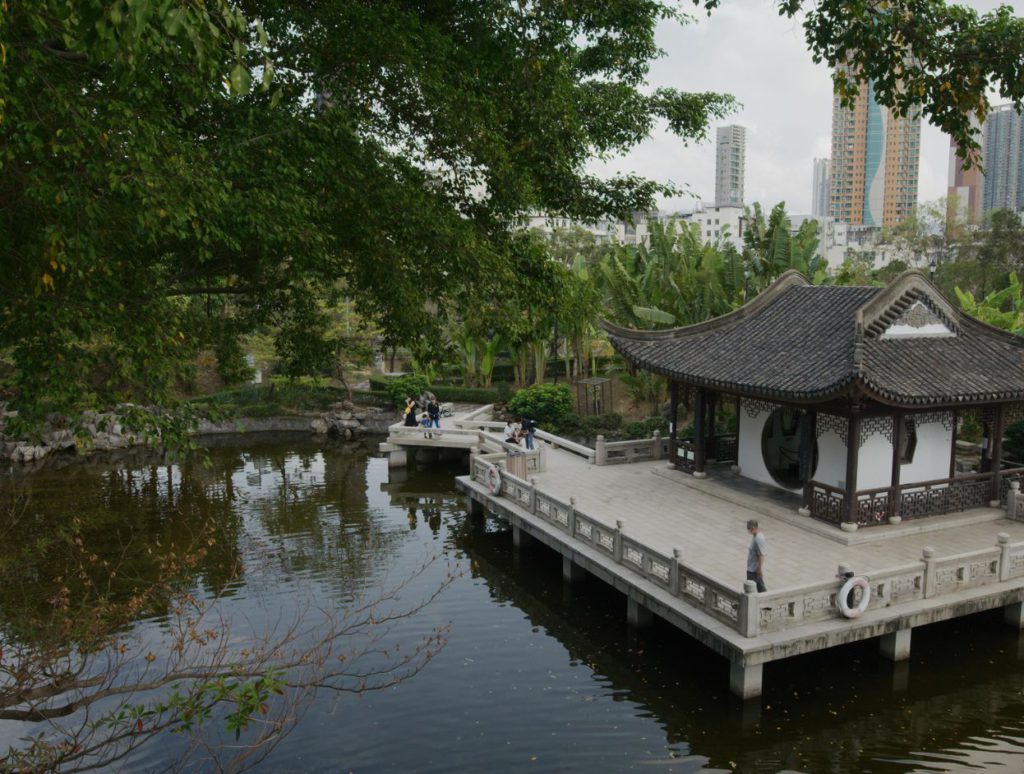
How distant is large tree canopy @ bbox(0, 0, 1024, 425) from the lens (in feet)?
22.1

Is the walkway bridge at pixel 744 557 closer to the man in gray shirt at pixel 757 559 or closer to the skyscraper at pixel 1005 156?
the man in gray shirt at pixel 757 559

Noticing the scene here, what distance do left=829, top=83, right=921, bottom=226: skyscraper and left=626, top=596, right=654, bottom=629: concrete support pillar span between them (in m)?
127

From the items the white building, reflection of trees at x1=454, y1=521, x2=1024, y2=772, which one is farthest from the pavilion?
the white building

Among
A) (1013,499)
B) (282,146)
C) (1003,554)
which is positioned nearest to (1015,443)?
(1013,499)

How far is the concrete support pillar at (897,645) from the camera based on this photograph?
495 inches

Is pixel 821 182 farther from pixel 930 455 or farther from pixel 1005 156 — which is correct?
pixel 930 455

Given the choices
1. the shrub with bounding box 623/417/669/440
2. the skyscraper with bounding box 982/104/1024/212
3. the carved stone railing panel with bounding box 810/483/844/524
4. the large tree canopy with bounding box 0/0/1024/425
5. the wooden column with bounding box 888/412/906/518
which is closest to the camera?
the large tree canopy with bounding box 0/0/1024/425

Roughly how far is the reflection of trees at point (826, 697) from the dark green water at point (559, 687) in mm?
29

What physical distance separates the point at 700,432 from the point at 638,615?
6457 mm

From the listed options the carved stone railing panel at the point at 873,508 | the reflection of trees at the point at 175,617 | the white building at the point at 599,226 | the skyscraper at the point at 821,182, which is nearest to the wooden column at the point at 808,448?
the carved stone railing panel at the point at 873,508

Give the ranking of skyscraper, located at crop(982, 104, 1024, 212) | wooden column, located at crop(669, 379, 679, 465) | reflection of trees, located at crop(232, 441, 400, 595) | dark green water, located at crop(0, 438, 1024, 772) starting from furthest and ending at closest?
skyscraper, located at crop(982, 104, 1024, 212), wooden column, located at crop(669, 379, 679, 465), reflection of trees, located at crop(232, 441, 400, 595), dark green water, located at crop(0, 438, 1024, 772)

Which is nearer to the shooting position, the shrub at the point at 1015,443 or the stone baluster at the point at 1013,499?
the stone baluster at the point at 1013,499

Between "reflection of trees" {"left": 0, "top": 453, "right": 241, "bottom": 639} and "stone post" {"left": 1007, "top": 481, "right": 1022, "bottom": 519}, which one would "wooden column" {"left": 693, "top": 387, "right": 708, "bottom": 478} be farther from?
"reflection of trees" {"left": 0, "top": 453, "right": 241, "bottom": 639}

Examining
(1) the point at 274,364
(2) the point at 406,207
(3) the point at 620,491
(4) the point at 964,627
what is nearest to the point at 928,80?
(2) the point at 406,207
